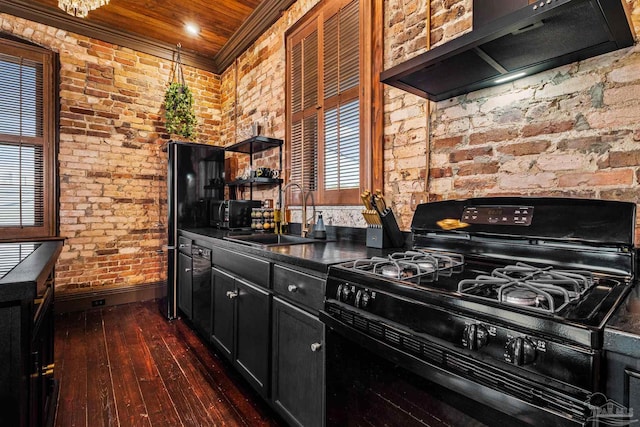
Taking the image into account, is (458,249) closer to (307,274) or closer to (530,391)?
(307,274)

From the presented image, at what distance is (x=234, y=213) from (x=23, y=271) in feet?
6.94

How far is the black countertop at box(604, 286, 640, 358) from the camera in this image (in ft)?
2.06

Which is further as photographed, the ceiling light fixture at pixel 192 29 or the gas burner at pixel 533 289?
the ceiling light fixture at pixel 192 29

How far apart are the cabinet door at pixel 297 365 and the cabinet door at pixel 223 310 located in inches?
23.1

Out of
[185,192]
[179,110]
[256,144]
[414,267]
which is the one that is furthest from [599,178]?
[179,110]

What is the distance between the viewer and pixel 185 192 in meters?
3.56

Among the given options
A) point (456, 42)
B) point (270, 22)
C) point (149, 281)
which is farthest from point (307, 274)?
point (149, 281)

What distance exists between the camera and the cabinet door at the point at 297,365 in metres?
1.46

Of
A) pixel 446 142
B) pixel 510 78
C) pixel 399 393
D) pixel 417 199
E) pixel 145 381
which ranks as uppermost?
pixel 510 78

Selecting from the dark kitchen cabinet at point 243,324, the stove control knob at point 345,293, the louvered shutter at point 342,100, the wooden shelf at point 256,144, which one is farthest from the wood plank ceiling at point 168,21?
the stove control knob at point 345,293

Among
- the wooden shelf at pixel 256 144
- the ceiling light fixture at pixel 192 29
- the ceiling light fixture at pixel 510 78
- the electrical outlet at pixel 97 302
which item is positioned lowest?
the electrical outlet at pixel 97 302

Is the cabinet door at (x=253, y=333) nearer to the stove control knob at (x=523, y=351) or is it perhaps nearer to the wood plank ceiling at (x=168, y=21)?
the stove control knob at (x=523, y=351)

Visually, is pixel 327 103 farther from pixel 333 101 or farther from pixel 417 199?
pixel 417 199

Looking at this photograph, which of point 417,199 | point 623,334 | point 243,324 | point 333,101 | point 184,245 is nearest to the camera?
point 623,334
